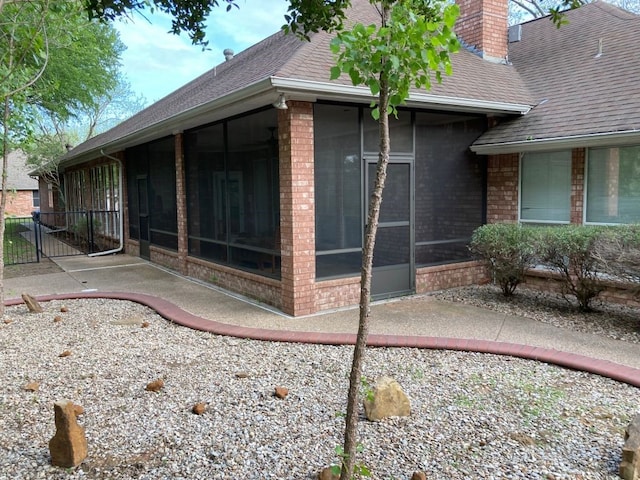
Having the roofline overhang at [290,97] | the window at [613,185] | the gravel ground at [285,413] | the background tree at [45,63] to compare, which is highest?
the background tree at [45,63]

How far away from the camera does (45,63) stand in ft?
19.6

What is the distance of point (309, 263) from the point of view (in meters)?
6.69

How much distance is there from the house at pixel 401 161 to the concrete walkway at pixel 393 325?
48 cm

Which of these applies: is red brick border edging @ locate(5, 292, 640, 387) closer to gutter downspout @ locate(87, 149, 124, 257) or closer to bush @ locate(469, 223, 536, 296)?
bush @ locate(469, 223, 536, 296)

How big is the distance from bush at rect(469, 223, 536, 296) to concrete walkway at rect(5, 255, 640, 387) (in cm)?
79

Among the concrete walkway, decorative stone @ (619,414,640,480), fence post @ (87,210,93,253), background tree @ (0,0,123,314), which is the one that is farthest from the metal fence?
decorative stone @ (619,414,640,480)

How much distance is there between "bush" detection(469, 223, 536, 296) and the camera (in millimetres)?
6867

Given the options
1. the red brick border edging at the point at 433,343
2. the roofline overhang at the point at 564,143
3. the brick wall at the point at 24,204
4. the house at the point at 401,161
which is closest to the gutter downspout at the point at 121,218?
the house at the point at 401,161

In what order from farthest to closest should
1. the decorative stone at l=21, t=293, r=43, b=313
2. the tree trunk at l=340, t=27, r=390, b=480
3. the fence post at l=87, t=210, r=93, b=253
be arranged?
the fence post at l=87, t=210, r=93, b=253 < the decorative stone at l=21, t=293, r=43, b=313 < the tree trunk at l=340, t=27, r=390, b=480

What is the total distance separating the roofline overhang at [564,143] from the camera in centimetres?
662

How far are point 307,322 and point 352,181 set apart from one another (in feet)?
6.84

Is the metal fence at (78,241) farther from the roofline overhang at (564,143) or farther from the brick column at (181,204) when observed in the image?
the roofline overhang at (564,143)

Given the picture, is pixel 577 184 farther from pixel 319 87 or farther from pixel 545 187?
pixel 319 87

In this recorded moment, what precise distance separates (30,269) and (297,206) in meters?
7.84
